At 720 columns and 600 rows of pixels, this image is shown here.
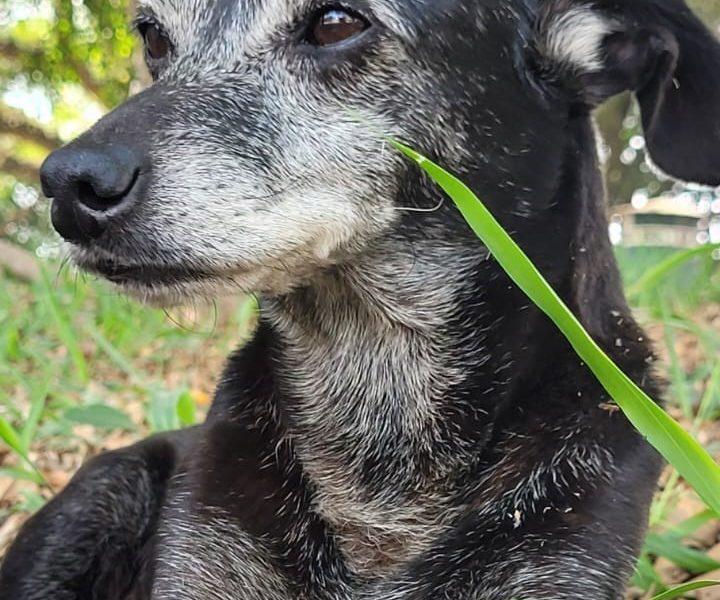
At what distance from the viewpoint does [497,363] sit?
6.45ft

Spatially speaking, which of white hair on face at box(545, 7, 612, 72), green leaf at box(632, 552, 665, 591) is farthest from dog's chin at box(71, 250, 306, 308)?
green leaf at box(632, 552, 665, 591)

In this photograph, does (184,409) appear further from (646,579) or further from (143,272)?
(646,579)

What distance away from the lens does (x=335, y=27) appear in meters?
1.88

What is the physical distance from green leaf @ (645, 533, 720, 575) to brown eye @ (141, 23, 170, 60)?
175 cm

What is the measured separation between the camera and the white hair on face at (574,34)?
200 centimetres

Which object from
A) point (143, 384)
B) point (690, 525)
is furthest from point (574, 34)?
point (143, 384)

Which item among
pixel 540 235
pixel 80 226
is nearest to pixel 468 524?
pixel 540 235

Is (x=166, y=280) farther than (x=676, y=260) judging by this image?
No

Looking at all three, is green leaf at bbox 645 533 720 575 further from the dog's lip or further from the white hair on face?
the dog's lip

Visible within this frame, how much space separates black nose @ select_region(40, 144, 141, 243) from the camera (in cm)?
153

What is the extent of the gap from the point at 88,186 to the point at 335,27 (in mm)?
659

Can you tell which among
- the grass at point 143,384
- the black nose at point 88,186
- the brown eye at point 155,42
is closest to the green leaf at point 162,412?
the grass at point 143,384

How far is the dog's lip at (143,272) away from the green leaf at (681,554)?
1.36 metres

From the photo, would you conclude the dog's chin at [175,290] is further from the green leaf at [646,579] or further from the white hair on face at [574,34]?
the green leaf at [646,579]
